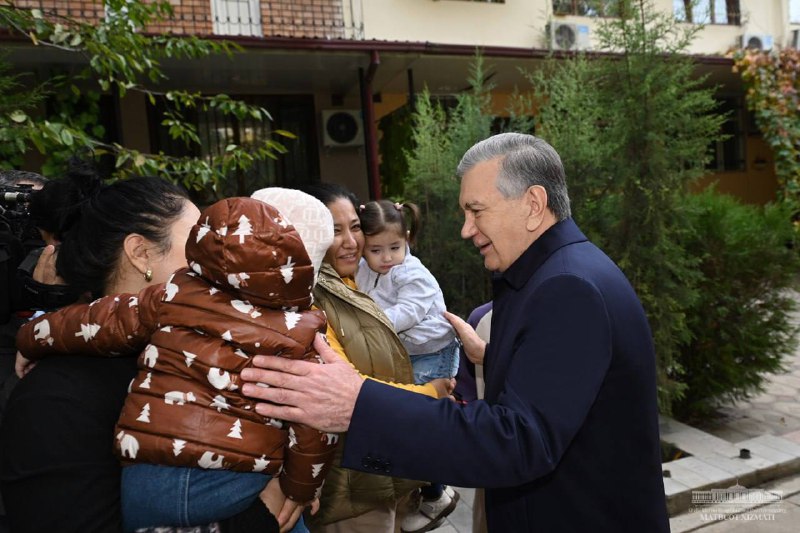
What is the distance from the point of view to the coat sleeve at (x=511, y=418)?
1.32 metres

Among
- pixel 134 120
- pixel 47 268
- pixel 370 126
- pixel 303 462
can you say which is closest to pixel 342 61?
pixel 370 126

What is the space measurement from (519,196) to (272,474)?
98 cm

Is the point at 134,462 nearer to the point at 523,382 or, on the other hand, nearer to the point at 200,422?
the point at 200,422

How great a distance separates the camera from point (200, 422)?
1170 mm

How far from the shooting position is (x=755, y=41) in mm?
12438

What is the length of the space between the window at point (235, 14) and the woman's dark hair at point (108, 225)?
8508mm

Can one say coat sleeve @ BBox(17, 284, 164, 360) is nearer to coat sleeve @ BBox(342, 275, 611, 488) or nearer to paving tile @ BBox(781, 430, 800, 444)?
coat sleeve @ BBox(342, 275, 611, 488)

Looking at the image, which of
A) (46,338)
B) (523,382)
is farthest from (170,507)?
(523,382)

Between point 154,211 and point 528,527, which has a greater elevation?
point 154,211

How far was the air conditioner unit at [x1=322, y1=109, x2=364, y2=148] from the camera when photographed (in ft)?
33.2

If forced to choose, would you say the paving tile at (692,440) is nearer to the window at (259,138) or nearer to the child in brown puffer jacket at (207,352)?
the child in brown puffer jacket at (207,352)

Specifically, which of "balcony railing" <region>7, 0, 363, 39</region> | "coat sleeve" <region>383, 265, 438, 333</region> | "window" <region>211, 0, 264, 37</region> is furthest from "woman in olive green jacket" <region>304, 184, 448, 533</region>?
"window" <region>211, 0, 264, 37</region>

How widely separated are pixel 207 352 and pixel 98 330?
275 mm

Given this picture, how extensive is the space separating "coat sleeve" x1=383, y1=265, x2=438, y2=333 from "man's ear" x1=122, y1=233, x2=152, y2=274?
5.57ft
